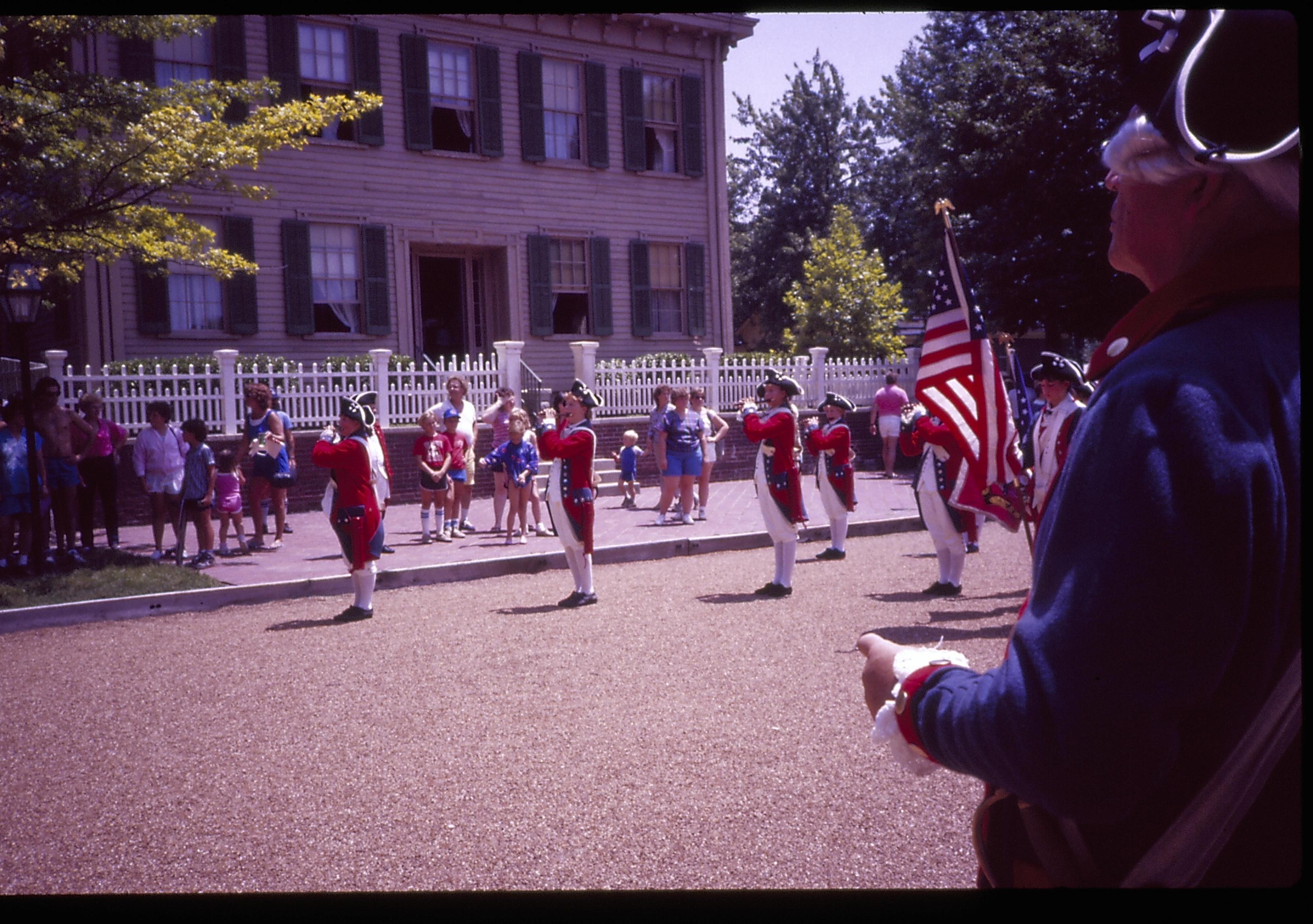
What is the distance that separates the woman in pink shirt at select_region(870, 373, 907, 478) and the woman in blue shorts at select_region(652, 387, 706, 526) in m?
6.74

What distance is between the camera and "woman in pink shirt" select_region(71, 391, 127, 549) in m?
12.4

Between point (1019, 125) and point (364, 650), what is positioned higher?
point (1019, 125)

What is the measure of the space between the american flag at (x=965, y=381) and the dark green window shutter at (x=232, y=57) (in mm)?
14818

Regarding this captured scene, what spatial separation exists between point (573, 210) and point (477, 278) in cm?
228

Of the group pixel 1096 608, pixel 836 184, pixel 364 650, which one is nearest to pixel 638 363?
pixel 364 650

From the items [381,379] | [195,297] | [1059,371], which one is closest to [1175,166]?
[1059,371]

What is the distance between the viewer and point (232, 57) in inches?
696

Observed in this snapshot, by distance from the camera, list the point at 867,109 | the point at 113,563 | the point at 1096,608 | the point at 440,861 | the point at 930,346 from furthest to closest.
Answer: the point at 867,109
the point at 113,563
the point at 930,346
the point at 440,861
the point at 1096,608

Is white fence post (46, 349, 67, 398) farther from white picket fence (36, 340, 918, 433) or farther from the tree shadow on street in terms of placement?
the tree shadow on street

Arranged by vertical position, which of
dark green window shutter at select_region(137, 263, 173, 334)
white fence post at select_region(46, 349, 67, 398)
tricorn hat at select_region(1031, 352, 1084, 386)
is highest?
dark green window shutter at select_region(137, 263, 173, 334)

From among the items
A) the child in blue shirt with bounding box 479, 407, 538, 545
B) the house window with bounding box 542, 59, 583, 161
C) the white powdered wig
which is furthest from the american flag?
the house window with bounding box 542, 59, 583, 161

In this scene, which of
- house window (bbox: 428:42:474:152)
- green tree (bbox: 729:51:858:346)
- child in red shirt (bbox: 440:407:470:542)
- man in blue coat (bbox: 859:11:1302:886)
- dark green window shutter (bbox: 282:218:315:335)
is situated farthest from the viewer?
green tree (bbox: 729:51:858:346)

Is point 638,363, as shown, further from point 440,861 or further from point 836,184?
point 836,184

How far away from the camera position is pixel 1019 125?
2333 cm
